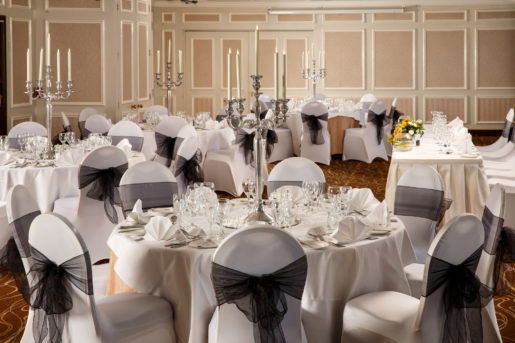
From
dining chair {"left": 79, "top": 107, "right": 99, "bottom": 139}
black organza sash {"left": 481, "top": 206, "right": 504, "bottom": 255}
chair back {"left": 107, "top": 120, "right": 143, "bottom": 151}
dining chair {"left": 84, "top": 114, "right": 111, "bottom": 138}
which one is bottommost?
black organza sash {"left": 481, "top": 206, "right": 504, "bottom": 255}

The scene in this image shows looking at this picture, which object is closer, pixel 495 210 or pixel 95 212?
pixel 495 210

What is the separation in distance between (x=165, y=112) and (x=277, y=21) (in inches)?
196

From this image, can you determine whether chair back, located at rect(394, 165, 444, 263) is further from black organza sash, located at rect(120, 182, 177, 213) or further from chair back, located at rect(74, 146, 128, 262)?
chair back, located at rect(74, 146, 128, 262)

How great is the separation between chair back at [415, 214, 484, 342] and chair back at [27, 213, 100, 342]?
1.37 m

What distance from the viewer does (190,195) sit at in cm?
362

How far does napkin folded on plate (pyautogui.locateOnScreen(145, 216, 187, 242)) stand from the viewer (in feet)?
10.5

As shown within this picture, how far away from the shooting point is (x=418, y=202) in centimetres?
419

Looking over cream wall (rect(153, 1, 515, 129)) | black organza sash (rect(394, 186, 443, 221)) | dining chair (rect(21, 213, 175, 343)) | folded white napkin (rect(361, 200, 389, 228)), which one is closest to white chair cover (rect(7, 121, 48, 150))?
black organza sash (rect(394, 186, 443, 221))

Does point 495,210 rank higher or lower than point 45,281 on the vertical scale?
higher

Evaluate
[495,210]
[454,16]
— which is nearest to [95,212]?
[495,210]

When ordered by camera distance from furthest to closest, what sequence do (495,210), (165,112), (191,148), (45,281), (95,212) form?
1. (165,112)
2. (191,148)
3. (95,212)
4. (495,210)
5. (45,281)

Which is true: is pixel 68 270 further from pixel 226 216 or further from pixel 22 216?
pixel 226 216

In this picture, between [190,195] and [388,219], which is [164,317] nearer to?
[190,195]

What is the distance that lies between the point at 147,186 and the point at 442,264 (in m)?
2.15
